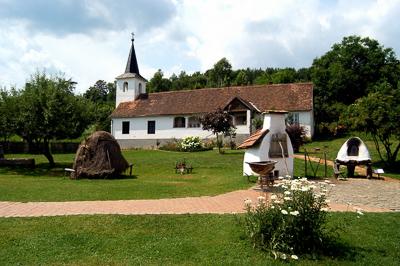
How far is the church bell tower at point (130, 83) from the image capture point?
45.6 meters

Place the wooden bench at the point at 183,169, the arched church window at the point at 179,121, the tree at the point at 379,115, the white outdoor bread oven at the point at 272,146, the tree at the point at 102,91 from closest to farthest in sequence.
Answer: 1. the white outdoor bread oven at the point at 272,146
2. the wooden bench at the point at 183,169
3. the tree at the point at 379,115
4. the arched church window at the point at 179,121
5. the tree at the point at 102,91

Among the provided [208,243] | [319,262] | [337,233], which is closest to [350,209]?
[337,233]

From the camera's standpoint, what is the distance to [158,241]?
7.36m

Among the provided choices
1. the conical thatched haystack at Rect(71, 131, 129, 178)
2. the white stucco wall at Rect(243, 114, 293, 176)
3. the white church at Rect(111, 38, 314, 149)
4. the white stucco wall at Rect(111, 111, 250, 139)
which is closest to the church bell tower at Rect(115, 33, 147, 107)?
the white church at Rect(111, 38, 314, 149)

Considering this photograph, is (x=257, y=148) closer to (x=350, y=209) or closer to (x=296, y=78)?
(x=350, y=209)

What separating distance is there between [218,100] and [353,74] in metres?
16.0

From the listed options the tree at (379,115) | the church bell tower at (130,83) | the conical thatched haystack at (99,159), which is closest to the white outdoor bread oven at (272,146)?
the conical thatched haystack at (99,159)

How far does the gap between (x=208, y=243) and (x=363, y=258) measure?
2728mm

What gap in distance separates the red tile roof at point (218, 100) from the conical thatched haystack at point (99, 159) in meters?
19.1

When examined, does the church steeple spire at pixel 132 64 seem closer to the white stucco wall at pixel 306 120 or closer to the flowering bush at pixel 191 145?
the flowering bush at pixel 191 145

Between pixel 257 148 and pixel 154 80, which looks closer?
pixel 257 148

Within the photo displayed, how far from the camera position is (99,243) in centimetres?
723

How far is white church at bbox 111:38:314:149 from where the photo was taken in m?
36.0

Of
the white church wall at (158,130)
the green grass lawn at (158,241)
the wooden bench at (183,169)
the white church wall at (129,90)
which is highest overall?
the white church wall at (129,90)
